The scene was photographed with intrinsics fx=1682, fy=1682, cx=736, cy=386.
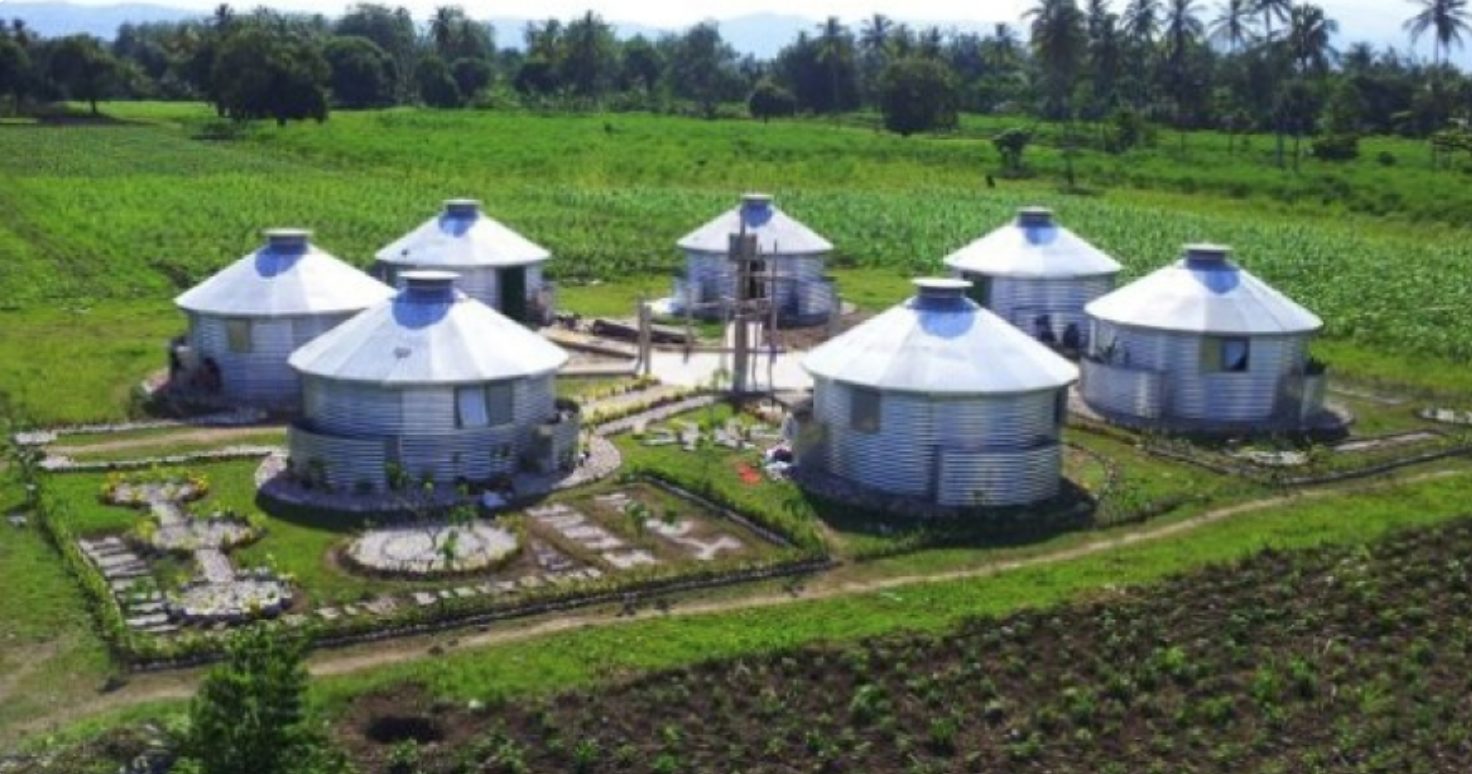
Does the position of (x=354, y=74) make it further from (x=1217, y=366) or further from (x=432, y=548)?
(x=432, y=548)

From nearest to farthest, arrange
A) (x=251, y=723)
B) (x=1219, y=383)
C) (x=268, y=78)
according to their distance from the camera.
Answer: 1. (x=251, y=723)
2. (x=1219, y=383)
3. (x=268, y=78)

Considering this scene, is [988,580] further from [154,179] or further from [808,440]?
[154,179]

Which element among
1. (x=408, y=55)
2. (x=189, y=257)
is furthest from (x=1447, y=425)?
(x=408, y=55)

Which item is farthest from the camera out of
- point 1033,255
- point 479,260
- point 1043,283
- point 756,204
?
point 756,204

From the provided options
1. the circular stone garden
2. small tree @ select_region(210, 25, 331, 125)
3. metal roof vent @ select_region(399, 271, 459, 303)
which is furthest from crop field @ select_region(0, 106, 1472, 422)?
the circular stone garden

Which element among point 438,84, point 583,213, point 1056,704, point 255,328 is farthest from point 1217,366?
point 438,84

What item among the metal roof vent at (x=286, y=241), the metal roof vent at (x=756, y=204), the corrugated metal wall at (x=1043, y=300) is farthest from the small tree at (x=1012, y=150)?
the metal roof vent at (x=286, y=241)

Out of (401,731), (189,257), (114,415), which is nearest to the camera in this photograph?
(401,731)

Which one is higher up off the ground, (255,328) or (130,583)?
(255,328)
